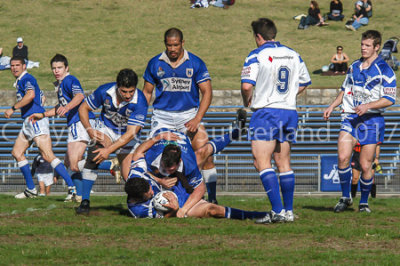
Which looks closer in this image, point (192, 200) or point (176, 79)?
point (192, 200)

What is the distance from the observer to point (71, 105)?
11.0 m

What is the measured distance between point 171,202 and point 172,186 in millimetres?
330

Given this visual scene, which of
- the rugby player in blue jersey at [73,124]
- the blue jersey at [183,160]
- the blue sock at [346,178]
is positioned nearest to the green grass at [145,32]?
the rugby player in blue jersey at [73,124]

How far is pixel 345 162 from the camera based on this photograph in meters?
10.0

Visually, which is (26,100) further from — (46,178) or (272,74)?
(272,74)

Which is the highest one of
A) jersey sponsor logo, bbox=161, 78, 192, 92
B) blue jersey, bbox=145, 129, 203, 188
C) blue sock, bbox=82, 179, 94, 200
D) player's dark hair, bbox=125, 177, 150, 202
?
jersey sponsor logo, bbox=161, 78, 192, 92

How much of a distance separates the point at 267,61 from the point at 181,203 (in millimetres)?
2197

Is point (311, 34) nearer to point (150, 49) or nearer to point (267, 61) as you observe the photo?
point (150, 49)

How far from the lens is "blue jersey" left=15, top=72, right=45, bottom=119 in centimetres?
1300

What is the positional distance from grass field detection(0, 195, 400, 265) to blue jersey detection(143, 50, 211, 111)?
1867 mm

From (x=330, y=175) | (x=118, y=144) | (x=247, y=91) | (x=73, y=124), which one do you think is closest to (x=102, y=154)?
(x=118, y=144)

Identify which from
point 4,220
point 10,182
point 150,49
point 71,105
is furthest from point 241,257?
point 150,49

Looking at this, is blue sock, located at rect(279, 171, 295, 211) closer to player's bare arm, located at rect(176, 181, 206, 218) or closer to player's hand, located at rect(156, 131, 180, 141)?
player's bare arm, located at rect(176, 181, 206, 218)

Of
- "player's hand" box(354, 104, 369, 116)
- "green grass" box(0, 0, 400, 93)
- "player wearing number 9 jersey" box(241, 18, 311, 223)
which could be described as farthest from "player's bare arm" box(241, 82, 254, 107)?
"green grass" box(0, 0, 400, 93)
